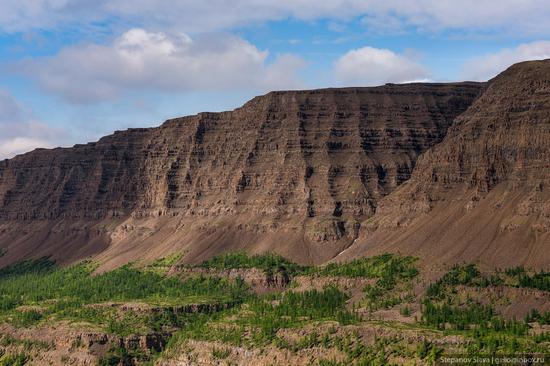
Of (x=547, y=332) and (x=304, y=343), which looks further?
(x=304, y=343)

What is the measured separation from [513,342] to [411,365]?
15.4 metres

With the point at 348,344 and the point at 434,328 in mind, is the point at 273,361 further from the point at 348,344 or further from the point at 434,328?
the point at 434,328

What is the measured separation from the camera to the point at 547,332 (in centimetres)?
18138

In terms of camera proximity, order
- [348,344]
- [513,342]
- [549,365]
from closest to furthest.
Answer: [549,365] < [513,342] < [348,344]

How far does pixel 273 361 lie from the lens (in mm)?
196750

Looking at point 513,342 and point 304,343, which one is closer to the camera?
point 513,342

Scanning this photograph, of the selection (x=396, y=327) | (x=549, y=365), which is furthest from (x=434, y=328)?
(x=549, y=365)

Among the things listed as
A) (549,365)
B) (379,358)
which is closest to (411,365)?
(379,358)

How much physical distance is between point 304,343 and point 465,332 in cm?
2717

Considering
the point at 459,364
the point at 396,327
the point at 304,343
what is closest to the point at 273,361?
the point at 304,343

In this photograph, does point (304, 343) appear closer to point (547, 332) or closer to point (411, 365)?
point (411, 365)

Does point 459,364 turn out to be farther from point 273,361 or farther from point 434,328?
point 273,361

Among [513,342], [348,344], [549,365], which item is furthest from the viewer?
[348,344]

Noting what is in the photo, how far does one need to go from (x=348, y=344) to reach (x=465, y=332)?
18.7 m
